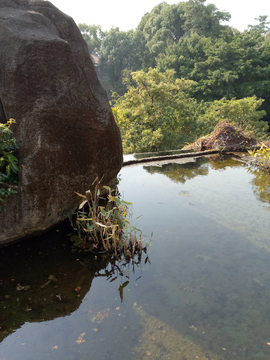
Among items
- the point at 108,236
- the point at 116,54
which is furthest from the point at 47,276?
the point at 116,54

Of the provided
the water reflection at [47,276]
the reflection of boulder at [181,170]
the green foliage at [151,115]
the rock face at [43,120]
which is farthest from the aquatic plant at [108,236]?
the green foliage at [151,115]

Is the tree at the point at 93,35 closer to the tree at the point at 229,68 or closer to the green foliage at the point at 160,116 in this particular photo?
the tree at the point at 229,68

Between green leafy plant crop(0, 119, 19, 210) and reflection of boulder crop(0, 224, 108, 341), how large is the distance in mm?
779

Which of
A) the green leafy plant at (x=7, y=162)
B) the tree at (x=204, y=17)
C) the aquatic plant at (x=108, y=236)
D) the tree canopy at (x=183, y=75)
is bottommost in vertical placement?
the aquatic plant at (x=108, y=236)

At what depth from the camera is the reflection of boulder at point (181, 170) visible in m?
6.33

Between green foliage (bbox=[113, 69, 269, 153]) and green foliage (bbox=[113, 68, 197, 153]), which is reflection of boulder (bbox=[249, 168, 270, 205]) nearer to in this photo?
green foliage (bbox=[113, 69, 269, 153])

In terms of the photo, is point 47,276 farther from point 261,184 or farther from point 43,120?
point 261,184

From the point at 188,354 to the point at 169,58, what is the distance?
25310 mm

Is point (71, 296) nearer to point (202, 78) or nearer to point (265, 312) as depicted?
point (265, 312)

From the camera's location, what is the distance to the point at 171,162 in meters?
7.80

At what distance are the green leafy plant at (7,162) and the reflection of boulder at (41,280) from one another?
2.56ft

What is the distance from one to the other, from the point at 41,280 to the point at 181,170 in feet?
15.9

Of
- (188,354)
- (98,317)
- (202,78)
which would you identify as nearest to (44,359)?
(98,317)

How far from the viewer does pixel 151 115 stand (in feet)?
42.0
